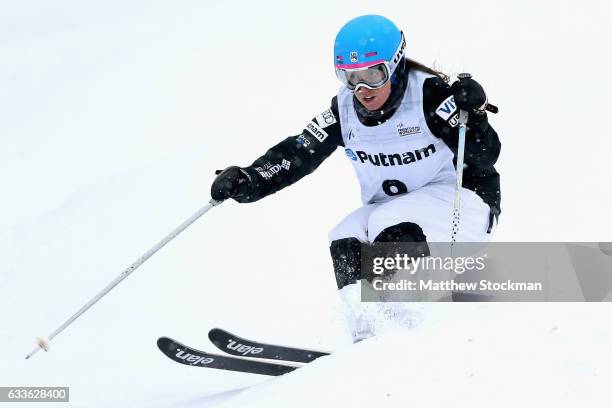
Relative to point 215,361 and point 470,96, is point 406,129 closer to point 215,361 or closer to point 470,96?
point 470,96

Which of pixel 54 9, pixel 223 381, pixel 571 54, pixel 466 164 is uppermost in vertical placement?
pixel 54 9

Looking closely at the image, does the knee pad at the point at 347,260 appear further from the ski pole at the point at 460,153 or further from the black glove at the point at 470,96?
the black glove at the point at 470,96

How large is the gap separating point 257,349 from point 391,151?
152cm

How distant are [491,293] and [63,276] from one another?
13.5ft

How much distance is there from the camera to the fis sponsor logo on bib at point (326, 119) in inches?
214

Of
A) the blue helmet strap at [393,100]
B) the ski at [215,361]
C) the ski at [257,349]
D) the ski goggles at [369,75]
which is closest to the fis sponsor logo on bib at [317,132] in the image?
the blue helmet strap at [393,100]

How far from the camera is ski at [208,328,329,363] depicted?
206 inches

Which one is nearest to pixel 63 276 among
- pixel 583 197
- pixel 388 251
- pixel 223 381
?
pixel 223 381

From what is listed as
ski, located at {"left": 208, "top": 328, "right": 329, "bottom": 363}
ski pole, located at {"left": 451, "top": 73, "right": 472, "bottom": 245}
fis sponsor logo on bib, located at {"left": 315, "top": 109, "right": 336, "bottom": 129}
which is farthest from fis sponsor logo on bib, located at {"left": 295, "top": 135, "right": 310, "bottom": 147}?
ski, located at {"left": 208, "top": 328, "right": 329, "bottom": 363}

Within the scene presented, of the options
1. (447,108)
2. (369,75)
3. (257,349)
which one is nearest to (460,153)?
(447,108)

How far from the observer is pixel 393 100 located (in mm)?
5059

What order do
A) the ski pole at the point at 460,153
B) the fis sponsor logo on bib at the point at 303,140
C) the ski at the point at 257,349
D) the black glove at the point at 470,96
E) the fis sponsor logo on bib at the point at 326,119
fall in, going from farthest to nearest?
the fis sponsor logo on bib at the point at 303,140 → the fis sponsor logo on bib at the point at 326,119 → the ski at the point at 257,349 → the ski pole at the point at 460,153 → the black glove at the point at 470,96

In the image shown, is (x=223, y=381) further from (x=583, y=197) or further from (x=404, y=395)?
(x=583, y=197)

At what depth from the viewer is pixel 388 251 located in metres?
4.82
